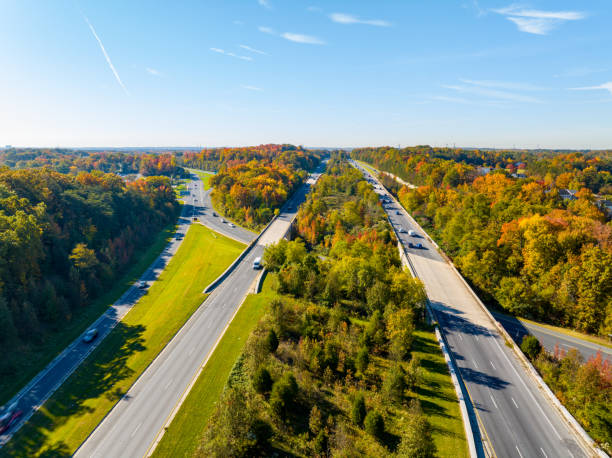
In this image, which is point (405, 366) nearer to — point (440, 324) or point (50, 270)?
point (440, 324)

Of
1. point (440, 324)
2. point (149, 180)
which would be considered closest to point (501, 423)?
point (440, 324)

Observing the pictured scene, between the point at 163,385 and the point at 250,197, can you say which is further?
the point at 250,197

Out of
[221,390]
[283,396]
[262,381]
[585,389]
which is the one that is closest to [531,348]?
[585,389]

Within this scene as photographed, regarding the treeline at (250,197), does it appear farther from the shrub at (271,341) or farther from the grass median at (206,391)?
the shrub at (271,341)

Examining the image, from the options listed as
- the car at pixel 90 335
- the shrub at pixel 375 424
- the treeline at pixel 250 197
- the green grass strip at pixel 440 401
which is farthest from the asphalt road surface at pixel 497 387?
the treeline at pixel 250 197

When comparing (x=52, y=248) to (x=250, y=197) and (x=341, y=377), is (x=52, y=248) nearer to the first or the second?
(x=341, y=377)
